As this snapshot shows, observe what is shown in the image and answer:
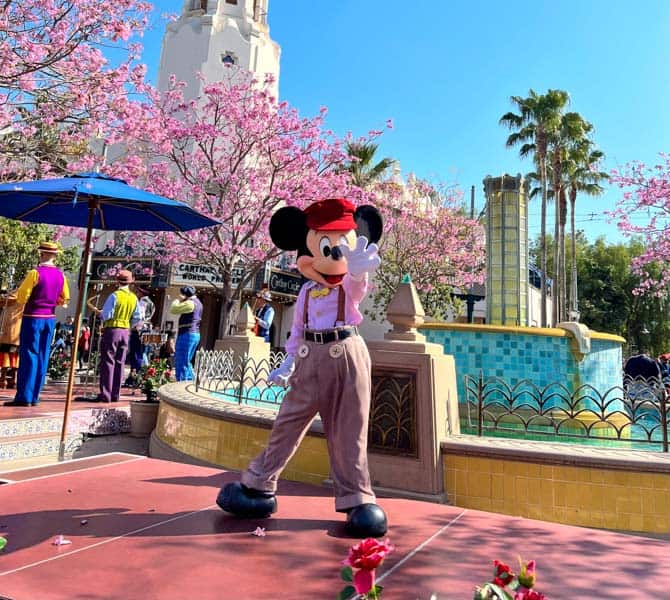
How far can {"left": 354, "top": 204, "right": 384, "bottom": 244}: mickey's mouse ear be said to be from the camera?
3.39m

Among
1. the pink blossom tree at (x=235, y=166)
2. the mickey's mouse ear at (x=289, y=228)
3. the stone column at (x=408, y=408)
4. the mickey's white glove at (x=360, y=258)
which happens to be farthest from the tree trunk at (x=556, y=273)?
the mickey's white glove at (x=360, y=258)

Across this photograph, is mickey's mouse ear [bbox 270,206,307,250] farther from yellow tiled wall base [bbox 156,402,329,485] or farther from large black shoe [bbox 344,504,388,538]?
yellow tiled wall base [bbox 156,402,329,485]

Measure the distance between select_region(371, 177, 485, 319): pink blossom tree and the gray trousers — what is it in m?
18.5

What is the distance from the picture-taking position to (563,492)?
12.0 feet

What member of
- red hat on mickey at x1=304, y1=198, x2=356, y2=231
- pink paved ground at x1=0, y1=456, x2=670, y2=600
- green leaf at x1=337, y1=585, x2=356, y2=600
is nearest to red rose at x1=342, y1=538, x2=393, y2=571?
green leaf at x1=337, y1=585, x2=356, y2=600

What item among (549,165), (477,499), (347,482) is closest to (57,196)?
(347,482)

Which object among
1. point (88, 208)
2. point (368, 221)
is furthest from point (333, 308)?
point (88, 208)

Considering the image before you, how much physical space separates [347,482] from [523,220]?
957 centimetres

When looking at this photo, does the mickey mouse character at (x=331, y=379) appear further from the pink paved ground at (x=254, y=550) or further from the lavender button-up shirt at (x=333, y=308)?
the pink paved ground at (x=254, y=550)

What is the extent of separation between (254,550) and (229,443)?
8.16 feet

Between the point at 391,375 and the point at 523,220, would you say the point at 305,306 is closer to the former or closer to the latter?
the point at 391,375

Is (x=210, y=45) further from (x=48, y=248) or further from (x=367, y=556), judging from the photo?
(x=367, y=556)

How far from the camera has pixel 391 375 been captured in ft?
13.1

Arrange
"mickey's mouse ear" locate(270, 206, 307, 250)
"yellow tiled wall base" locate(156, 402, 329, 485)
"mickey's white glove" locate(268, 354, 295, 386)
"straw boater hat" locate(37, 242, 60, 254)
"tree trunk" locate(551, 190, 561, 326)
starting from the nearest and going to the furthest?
"mickey's white glove" locate(268, 354, 295, 386)
"mickey's mouse ear" locate(270, 206, 307, 250)
"yellow tiled wall base" locate(156, 402, 329, 485)
"straw boater hat" locate(37, 242, 60, 254)
"tree trunk" locate(551, 190, 561, 326)
